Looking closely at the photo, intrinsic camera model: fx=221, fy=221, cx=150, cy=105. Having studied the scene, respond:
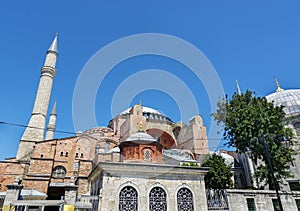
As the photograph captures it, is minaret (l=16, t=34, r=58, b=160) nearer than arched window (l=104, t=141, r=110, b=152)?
Yes

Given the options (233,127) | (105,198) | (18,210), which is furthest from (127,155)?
(233,127)

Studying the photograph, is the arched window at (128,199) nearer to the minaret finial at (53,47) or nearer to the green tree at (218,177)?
the green tree at (218,177)

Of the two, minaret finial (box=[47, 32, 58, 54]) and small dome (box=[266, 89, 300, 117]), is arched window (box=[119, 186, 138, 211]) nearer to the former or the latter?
small dome (box=[266, 89, 300, 117])

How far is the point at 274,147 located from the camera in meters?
16.8

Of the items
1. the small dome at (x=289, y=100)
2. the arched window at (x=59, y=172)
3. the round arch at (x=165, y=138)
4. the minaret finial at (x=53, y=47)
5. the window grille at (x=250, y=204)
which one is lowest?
the window grille at (x=250, y=204)

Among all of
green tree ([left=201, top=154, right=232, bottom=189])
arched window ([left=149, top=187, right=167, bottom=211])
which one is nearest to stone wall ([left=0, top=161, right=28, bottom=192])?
arched window ([left=149, top=187, right=167, bottom=211])

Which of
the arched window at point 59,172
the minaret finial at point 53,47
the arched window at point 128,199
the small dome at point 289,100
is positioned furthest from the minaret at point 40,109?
the small dome at point 289,100

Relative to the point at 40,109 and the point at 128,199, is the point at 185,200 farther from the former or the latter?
the point at 40,109

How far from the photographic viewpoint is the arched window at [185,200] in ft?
38.8

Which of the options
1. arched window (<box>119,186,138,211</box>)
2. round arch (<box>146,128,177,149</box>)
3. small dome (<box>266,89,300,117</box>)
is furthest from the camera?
round arch (<box>146,128,177,149</box>)

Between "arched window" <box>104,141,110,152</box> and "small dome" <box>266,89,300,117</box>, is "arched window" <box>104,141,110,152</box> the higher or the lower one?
the lower one

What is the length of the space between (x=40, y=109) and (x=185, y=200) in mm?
23613

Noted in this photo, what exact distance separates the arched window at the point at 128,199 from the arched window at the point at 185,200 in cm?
238

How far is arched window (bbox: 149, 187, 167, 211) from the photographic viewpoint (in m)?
11.5
